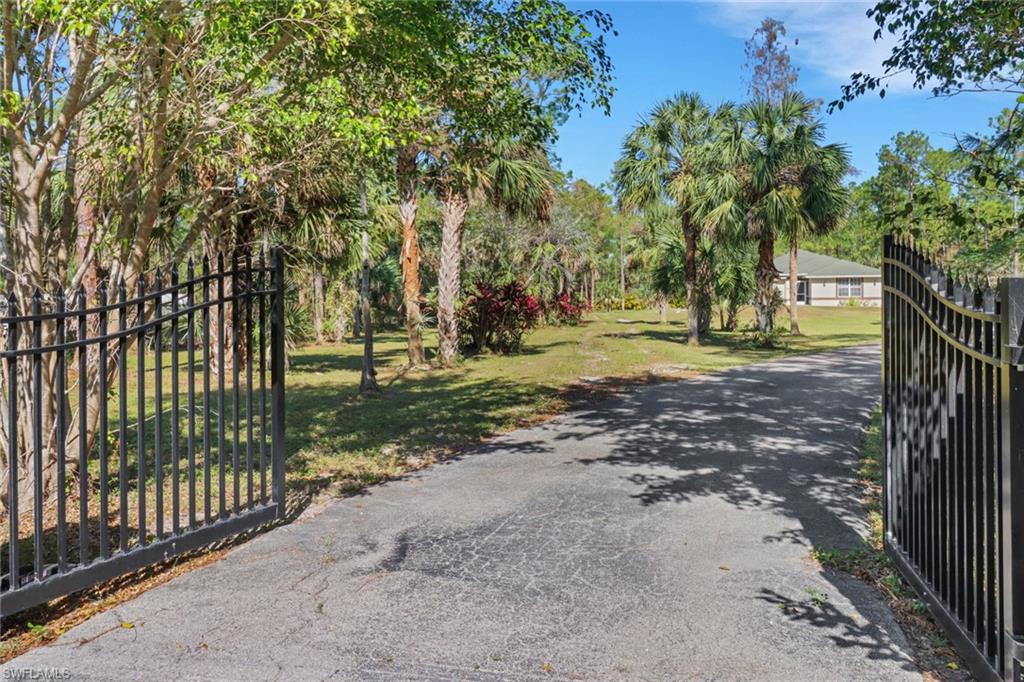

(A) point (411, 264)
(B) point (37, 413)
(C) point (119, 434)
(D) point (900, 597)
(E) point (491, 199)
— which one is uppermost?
(E) point (491, 199)

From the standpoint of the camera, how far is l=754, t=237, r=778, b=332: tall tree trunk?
83.6ft

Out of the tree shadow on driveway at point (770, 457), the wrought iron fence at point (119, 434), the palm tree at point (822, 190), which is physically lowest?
the tree shadow on driveway at point (770, 457)

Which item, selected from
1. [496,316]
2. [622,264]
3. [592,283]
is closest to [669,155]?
[496,316]

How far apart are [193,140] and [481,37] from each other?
112 inches

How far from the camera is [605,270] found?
2520 inches

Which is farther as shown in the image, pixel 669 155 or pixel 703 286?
pixel 703 286

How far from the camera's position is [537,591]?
4.45m

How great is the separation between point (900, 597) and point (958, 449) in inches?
48.5

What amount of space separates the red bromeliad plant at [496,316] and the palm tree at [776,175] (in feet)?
20.5

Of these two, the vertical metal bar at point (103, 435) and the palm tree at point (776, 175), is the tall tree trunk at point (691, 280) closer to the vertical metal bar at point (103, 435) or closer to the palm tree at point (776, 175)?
the palm tree at point (776, 175)

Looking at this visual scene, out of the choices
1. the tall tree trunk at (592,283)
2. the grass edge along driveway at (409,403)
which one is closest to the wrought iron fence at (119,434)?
the grass edge along driveway at (409,403)

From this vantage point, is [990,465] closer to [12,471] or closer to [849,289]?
[12,471]

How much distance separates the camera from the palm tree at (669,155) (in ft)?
81.1

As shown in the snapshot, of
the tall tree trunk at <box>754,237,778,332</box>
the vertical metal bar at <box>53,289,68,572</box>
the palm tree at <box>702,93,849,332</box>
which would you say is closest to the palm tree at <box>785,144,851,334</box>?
the palm tree at <box>702,93,849,332</box>
